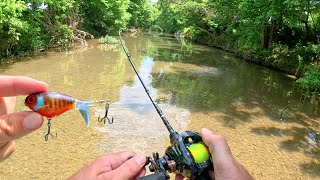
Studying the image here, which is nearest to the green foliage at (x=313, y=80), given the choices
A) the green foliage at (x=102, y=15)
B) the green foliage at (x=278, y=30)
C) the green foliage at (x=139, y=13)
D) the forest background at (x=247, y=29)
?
the forest background at (x=247, y=29)

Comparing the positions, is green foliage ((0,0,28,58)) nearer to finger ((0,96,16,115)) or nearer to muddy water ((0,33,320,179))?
muddy water ((0,33,320,179))

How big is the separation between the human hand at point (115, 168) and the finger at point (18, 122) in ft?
1.25

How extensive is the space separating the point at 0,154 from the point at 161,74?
512 inches

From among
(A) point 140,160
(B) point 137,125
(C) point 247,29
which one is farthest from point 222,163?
(C) point 247,29

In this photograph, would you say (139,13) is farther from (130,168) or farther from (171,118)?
(130,168)

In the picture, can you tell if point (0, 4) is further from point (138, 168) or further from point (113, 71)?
point (138, 168)

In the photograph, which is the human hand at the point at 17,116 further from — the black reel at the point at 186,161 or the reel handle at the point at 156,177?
the black reel at the point at 186,161

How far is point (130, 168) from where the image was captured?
152 centimetres

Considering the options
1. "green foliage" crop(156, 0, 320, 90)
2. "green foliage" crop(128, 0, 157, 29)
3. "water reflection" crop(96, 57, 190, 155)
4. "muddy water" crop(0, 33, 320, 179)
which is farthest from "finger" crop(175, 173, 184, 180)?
"green foliage" crop(128, 0, 157, 29)

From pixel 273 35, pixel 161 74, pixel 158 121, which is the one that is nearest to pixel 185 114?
pixel 158 121

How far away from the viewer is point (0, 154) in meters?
1.49

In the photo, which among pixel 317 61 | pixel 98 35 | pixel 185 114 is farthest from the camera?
pixel 98 35

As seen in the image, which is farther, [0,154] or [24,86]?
[0,154]

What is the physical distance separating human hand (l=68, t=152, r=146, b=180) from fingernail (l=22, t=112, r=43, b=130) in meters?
0.38
